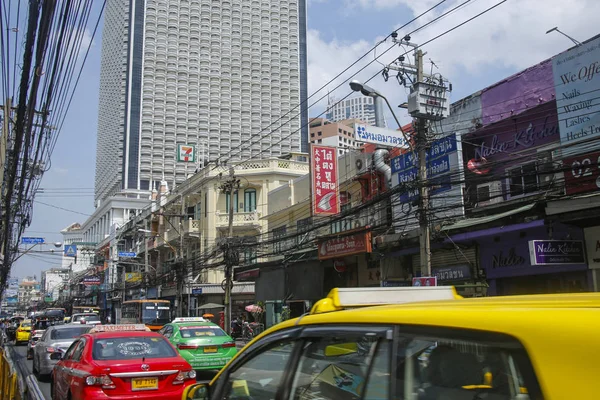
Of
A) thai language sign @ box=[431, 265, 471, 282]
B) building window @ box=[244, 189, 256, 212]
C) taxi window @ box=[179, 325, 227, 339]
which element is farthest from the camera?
building window @ box=[244, 189, 256, 212]

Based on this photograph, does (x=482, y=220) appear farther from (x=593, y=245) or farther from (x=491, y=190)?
(x=593, y=245)

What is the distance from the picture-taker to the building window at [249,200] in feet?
133

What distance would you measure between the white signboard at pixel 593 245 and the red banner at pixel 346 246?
24.5 feet

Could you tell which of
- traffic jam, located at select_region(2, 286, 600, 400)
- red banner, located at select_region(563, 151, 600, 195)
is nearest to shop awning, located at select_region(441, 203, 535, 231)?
red banner, located at select_region(563, 151, 600, 195)

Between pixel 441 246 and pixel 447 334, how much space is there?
16.2 m

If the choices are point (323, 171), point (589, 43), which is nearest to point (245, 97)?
point (323, 171)

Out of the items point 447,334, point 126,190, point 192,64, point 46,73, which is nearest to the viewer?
point 447,334

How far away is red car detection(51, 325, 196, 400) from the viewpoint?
7.47 meters

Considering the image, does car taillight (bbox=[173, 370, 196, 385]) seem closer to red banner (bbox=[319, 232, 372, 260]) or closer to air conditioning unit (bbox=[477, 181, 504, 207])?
air conditioning unit (bbox=[477, 181, 504, 207])

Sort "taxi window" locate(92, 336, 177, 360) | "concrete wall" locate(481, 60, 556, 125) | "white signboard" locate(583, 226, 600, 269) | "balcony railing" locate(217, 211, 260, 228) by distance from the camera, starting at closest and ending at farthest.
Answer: "taxi window" locate(92, 336, 177, 360), "white signboard" locate(583, 226, 600, 269), "concrete wall" locate(481, 60, 556, 125), "balcony railing" locate(217, 211, 260, 228)

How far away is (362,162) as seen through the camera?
24734 mm

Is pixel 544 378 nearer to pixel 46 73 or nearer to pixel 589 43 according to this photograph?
pixel 46 73

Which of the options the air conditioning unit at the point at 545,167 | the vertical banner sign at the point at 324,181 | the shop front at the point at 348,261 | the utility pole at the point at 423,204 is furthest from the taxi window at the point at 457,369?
the vertical banner sign at the point at 324,181

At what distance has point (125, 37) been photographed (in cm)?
11862
